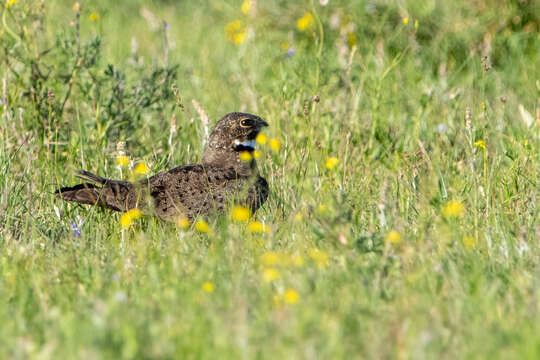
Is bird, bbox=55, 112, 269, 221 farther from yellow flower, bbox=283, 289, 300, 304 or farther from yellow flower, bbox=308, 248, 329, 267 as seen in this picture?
yellow flower, bbox=283, 289, 300, 304

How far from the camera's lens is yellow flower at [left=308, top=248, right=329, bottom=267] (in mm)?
3828

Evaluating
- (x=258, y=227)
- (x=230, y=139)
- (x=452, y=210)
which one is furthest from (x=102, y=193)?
(x=452, y=210)

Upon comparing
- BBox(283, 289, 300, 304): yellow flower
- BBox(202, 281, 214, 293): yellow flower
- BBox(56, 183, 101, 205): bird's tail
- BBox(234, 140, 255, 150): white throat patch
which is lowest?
BBox(283, 289, 300, 304): yellow flower

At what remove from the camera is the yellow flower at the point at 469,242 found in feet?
13.3

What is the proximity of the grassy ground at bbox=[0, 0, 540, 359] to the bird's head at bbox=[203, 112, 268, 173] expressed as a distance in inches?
13.3

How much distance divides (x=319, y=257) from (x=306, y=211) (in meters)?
0.67

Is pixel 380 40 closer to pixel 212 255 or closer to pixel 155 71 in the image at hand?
pixel 155 71

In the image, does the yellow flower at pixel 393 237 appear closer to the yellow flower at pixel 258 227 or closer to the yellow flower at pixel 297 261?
the yellow flower at pixel 297 261

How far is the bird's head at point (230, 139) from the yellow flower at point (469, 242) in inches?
79.7

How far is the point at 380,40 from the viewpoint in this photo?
333 inches

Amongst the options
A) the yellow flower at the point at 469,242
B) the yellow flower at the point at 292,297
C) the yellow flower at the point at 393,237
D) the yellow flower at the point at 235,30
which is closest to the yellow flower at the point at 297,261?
the yellow flower at the point at 292,297

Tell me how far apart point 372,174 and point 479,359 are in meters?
3.11

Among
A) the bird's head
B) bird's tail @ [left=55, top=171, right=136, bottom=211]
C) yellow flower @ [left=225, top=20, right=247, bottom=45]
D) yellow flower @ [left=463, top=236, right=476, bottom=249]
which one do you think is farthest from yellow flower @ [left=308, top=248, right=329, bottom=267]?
yellow flower @ [left=225, top=20, right=247, bottom=45]

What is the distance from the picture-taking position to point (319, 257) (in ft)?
12.6
